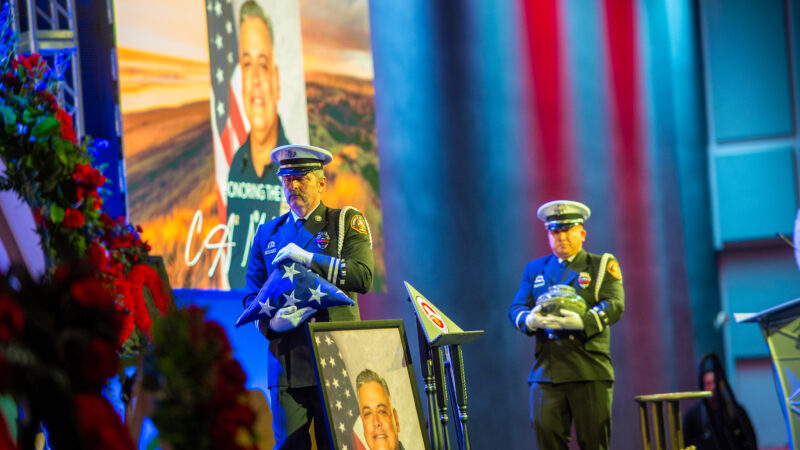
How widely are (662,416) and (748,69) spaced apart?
4.73 m

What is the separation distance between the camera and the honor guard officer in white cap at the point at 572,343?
462 cm

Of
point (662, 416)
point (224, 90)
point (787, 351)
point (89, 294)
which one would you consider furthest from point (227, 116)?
point (89, 294)

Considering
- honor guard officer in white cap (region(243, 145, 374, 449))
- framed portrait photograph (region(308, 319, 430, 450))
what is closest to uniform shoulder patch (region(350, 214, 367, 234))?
honor guard officer in white cap (region(243, 145, 374, 449))

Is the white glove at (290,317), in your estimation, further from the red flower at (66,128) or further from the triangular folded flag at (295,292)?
the red flower at (66,128)

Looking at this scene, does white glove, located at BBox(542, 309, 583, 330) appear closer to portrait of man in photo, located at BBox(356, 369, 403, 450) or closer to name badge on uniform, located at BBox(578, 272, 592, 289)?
name badge on uniform, located at BBox(578, 272, 592, 289)

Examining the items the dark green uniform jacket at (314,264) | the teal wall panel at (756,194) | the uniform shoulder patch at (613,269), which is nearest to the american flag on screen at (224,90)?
the dark green uniform jacket at (314,264)

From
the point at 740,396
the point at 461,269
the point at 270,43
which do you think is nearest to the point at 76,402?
the point at 270,43

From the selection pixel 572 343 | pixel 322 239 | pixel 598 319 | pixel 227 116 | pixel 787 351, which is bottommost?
pixel 787 351

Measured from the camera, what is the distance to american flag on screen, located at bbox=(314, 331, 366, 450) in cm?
320

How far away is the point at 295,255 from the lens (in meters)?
3.42

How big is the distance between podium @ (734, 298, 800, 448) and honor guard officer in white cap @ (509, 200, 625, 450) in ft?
2.19

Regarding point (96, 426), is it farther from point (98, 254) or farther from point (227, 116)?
point (227, 116)

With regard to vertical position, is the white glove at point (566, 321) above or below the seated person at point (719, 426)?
above

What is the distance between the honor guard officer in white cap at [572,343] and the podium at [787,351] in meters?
0.67
